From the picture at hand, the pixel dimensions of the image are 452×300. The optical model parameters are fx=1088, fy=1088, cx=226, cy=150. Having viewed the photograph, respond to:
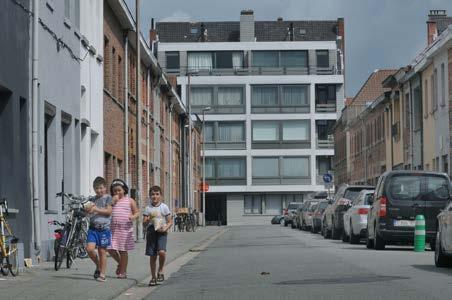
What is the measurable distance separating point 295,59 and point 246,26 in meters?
7.53

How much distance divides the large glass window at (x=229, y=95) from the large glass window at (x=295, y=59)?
4865 mm

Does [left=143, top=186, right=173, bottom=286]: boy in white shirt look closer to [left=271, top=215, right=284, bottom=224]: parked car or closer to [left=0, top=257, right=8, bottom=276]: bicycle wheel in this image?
[left=0, top=257, right=8, bottom=276]: bicycle wheel

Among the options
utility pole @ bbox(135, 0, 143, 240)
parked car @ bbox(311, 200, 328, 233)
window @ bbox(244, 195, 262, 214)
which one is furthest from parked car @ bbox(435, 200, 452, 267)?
window @ bbox(244, 195, 262, 214)

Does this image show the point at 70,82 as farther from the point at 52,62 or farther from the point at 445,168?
the point at 445,168

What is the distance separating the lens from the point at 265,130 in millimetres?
97750

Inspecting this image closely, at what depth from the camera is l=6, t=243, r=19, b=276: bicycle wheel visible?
16.2 meters

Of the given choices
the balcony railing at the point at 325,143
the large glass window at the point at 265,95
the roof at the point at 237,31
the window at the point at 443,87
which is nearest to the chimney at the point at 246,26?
the roof at the point at 237,31

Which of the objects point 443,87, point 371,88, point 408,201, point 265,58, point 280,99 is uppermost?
point 265,58

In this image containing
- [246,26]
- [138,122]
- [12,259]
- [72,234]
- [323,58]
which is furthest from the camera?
[246,26]

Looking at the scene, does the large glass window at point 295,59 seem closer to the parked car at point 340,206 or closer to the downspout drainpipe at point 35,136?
the parked car at point 340,206

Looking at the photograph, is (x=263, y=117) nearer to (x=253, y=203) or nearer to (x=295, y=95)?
(x=295, y=95)

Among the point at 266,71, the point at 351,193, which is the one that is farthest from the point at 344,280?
the point at 266,71

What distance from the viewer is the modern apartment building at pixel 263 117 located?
9738cm

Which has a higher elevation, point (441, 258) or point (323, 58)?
point (323, 58)
